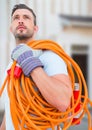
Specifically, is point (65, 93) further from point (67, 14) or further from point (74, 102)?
point (67, 14)

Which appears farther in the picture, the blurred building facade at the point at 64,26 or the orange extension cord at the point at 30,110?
the blurred building facade at the point at 64,26

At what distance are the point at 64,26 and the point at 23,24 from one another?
9.86m

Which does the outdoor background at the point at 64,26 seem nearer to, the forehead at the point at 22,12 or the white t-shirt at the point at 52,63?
the forehead at the point at 22,12

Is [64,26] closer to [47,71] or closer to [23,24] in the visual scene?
[23,24]

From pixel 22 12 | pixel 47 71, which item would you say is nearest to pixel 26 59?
pixel 47 71

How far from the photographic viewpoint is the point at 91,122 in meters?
2.73

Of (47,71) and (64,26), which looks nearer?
(47,71)

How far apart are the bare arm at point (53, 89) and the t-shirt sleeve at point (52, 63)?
7 centimetres

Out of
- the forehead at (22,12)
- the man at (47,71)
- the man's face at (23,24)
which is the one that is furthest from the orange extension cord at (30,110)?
the forehead at (22,12)

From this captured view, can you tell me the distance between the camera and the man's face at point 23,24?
2469mm

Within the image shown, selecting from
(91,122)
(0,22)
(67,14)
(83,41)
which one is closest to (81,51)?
(83,41)

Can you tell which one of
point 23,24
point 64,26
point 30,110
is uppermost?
point 64,26

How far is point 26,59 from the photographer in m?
2.21

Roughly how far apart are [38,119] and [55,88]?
0.20 meters
